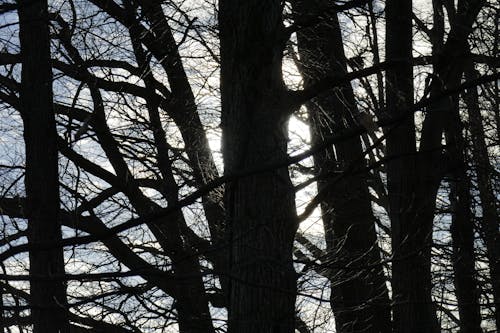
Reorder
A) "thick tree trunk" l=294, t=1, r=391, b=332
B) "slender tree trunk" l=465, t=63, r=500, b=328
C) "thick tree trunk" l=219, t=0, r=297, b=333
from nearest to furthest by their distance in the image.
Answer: "thick tree trunk" l=219, t=0, r=297, b=333 → "thick tree trunk" l=294, t=1, r=391, b=332 → "slender tree trunk" l=465, t=63, r=500, b=328

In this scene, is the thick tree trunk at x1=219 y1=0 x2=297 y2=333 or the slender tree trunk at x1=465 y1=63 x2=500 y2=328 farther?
the slender tree trunk at x1=465 y1=63 x2=500 y2=328

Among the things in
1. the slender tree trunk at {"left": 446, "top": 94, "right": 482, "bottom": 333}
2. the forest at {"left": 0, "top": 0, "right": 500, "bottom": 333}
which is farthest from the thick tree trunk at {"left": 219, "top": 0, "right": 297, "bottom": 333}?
the slender tree trunk at {"left": 446, "top": 94, "right": 482, "bottom": 333}

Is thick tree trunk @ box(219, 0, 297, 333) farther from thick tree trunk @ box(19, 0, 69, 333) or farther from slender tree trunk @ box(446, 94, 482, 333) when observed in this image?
slender tree trunk @ box(446, 94, 482, 333)

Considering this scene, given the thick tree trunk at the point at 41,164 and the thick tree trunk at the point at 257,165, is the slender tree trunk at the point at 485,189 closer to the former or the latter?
the thick tree trunk at the point at 257,165

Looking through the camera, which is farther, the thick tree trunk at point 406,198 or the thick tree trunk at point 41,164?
the thick tree trunk at point 406,198

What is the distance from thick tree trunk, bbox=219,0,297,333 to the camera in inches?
241

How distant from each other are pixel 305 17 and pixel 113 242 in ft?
13.5

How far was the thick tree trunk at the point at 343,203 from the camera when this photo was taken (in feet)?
30.3

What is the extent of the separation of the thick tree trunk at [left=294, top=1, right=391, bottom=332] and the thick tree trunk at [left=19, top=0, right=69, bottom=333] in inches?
110

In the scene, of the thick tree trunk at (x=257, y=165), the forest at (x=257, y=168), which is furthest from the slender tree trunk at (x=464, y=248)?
the thick tree trunk at (x=257, y=165)

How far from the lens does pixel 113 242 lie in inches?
384

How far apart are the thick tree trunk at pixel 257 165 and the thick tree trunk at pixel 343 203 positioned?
88.2 inches

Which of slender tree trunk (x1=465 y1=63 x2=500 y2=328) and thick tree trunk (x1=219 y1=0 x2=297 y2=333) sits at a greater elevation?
slender tree trunk (x1=465 y1=63 x2=500 y2=328)

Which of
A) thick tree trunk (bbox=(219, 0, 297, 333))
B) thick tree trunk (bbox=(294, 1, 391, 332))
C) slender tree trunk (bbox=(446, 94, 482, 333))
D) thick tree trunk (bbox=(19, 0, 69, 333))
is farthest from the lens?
slender tree trunk (bbox=(446, 94, 482, 333))
